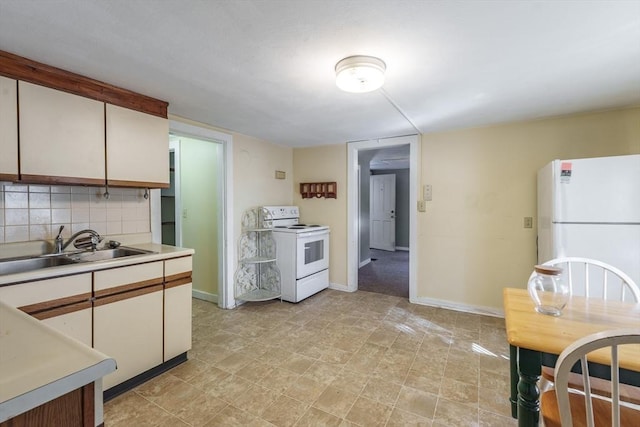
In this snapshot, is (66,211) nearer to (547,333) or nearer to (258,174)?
(258,174)

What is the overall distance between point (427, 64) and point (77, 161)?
2.40 m

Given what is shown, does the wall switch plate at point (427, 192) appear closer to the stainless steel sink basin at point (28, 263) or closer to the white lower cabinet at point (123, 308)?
the white lower cabinet at point (123, 308)

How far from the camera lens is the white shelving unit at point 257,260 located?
3490 millimetres

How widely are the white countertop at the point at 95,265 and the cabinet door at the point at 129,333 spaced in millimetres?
215

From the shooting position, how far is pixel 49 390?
562 millimetres

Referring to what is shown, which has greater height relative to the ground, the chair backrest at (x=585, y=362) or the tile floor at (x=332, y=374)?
the chair backrest at (x=585, y=362)

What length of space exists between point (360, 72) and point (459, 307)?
9.47ft

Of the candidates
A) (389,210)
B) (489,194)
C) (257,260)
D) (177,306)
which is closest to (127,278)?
(177,306)

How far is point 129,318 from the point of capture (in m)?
1.85

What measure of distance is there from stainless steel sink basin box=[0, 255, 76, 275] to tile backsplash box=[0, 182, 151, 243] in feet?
0.57

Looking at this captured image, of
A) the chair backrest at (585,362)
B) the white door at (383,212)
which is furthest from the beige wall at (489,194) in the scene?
the white door at (383,212)

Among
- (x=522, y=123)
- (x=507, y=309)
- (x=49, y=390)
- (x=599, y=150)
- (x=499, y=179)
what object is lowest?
(x=507, y=309)

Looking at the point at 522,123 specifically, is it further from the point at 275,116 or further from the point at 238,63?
the point at 238,63

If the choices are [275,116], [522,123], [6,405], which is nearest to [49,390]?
[6,405]
